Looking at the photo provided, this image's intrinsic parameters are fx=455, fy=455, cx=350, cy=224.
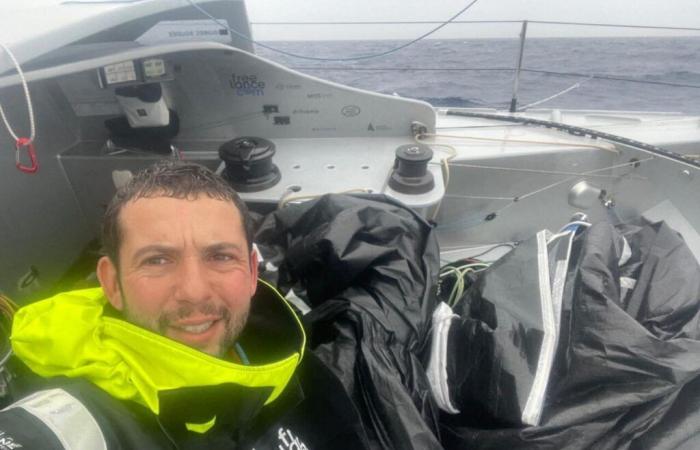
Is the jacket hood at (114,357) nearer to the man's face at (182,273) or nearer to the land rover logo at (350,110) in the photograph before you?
the man's face at (182,273)

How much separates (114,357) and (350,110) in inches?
61.7

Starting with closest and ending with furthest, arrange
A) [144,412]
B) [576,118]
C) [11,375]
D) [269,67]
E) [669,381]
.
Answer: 1. [144,412]
2. [669,381]
3. [11,375]
4. [269,67]
5. [576,118]

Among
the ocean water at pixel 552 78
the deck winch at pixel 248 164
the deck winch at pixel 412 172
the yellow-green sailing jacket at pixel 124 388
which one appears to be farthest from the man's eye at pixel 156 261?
the ocean water at pixel 552 78

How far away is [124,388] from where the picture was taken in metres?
0.75

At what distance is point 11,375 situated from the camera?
117cm

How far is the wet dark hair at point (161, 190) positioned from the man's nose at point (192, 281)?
0.49 ft

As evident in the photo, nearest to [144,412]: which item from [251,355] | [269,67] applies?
[251,355]

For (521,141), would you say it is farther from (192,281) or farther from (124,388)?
(124,388)

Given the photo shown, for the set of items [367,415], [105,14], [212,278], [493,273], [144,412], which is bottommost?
[367,415]

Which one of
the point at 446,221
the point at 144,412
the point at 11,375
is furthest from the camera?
the point at 446,221

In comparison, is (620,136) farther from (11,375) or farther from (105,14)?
(11,375)

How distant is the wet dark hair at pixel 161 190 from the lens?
0.94 metres

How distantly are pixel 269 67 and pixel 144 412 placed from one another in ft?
5.05

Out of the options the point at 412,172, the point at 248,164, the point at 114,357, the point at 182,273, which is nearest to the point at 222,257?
the point at 182,273
